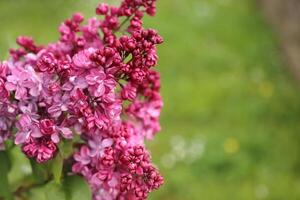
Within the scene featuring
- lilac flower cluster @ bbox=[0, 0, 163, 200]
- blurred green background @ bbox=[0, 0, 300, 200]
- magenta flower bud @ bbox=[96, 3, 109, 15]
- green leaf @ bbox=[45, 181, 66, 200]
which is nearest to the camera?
lilac flower cluster @ bbox=[0, 0, 163, 200]

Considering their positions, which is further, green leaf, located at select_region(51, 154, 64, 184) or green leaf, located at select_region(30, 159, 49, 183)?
green leaf, located at select_region(30, 159, 49, 183)

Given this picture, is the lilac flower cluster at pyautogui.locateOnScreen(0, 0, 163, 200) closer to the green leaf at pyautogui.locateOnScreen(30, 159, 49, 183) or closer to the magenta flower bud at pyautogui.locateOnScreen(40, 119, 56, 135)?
the magenta flower bud at pyautogui.locateOnScreen(40, 119, 56, 135)

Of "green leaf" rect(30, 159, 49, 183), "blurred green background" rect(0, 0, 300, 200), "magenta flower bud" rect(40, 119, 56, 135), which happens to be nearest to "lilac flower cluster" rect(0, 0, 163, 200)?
"magenta flower bud" rect(40, 119, 56, 135)

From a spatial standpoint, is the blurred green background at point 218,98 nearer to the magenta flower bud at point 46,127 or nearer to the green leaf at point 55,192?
the green leaf at point 55,192

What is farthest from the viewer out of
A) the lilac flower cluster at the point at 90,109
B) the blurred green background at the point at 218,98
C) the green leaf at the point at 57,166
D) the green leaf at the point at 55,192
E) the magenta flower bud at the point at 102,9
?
the blurred green background at the point at 218,98

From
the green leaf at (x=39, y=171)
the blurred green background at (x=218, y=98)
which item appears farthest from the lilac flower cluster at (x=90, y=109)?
the blurred green background at (x=218, y=98)
